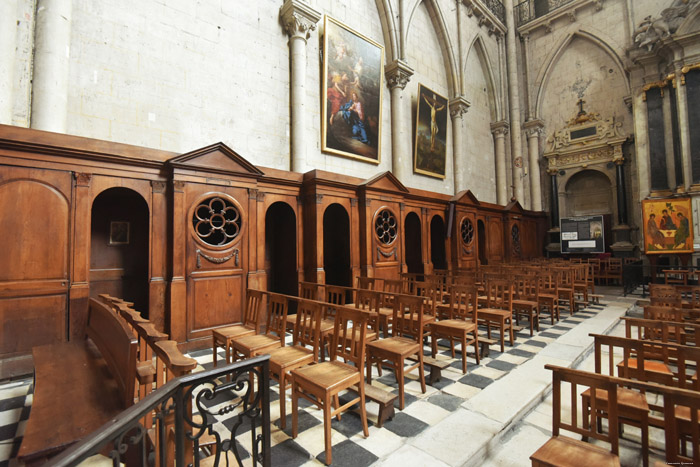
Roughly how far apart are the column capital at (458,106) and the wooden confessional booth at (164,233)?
626cm

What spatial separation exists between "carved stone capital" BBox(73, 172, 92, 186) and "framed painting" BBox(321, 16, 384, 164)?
480 centimetres

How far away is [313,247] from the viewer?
5.85 metres

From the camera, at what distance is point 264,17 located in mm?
6770

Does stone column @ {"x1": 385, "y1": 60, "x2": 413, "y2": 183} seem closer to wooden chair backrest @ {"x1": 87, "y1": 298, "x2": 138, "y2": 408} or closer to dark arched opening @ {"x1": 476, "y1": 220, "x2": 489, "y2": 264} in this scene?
dark arched opening @ {"x1": 476, "y1": 220, "x2": 489, "y2": 264}

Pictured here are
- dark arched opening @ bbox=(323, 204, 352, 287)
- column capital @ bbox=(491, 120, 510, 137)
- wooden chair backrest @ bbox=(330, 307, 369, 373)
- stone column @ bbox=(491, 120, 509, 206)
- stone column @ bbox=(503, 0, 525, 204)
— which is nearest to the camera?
wooden chair backrest @ bbox=(330, 307, 369, 373)

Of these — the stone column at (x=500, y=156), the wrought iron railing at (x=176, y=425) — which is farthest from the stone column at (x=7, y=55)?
the stone column at (x=500, y=156)

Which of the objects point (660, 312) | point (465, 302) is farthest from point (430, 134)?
point (660, 312)

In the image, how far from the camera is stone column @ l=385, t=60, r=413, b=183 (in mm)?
9227

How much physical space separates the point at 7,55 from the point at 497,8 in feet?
56.7

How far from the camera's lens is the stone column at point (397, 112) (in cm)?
923

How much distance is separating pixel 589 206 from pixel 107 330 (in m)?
16.9

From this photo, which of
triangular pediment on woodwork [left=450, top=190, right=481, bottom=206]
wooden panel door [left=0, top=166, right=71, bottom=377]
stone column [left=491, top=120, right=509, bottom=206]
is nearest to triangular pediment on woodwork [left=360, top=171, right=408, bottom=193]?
triangular pediment on woodwork [left=450, top=190, right=481, bottom=206]

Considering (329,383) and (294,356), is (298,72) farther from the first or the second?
(329,383)

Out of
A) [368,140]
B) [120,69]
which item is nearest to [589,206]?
[368,140]
